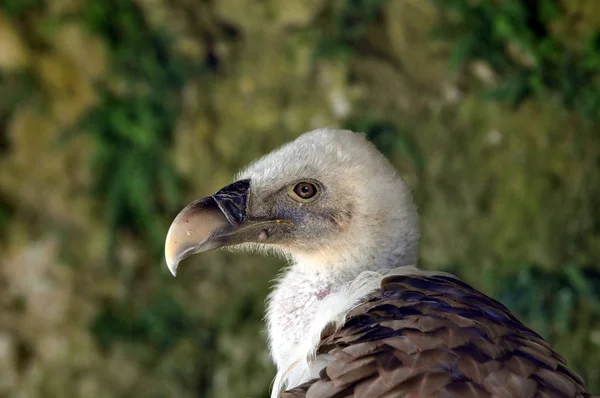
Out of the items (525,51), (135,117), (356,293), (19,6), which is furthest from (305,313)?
(19,6)

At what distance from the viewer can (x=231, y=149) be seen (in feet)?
15.3

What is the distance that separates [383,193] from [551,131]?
2.35m

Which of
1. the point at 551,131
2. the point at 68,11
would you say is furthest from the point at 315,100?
the point at 68,11

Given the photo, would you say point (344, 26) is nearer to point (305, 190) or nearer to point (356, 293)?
point (305, 190)

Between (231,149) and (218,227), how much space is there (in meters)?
2.61

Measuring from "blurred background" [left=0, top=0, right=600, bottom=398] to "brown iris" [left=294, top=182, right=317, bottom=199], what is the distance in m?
2.12

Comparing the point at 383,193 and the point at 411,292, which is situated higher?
the point at 383,193

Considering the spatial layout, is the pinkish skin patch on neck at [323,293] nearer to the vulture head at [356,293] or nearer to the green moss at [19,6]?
the vulture head at [356,293]

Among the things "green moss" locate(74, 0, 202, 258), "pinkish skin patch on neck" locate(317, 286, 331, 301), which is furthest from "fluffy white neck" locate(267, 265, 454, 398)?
"green moss" locate(74, 0, 202, 258)

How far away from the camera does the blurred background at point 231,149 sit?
4.13 meters

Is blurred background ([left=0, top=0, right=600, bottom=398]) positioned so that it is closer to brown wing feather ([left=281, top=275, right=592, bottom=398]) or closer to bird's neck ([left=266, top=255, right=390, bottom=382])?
bird's neck ([left=266, top=255, right=390, bottom=382])

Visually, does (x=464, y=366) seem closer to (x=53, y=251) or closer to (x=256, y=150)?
(x=256, y=150)

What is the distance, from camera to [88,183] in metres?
4.83

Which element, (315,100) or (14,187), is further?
(14,187)
